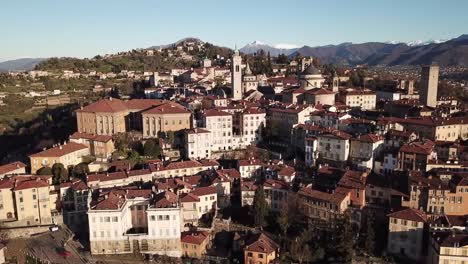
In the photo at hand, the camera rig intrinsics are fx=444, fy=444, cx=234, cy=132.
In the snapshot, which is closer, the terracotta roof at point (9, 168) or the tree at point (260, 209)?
the tree at point (260, 209)

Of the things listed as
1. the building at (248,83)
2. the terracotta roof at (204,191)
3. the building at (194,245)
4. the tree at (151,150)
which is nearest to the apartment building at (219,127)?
the tree at (151,150)

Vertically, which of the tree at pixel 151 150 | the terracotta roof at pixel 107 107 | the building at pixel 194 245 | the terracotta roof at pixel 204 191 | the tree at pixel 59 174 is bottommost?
the building at pixel 194 245

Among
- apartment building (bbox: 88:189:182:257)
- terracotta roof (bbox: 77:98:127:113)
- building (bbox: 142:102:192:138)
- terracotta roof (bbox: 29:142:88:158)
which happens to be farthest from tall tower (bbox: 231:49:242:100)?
apartment building (bbox: 88:189:182:257)

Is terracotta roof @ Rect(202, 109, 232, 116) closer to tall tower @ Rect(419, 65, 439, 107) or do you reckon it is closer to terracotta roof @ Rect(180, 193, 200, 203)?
terracotta roof @ Rect(180, 193, 200, 203)

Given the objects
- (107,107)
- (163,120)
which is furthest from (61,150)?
(163,120)

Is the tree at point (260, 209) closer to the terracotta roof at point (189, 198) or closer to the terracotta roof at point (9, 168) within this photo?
the terracotta roof at point (189, 198)

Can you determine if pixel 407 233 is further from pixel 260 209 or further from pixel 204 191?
pixel 204 191

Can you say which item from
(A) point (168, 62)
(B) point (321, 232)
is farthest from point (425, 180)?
(A) point (168, 62)
